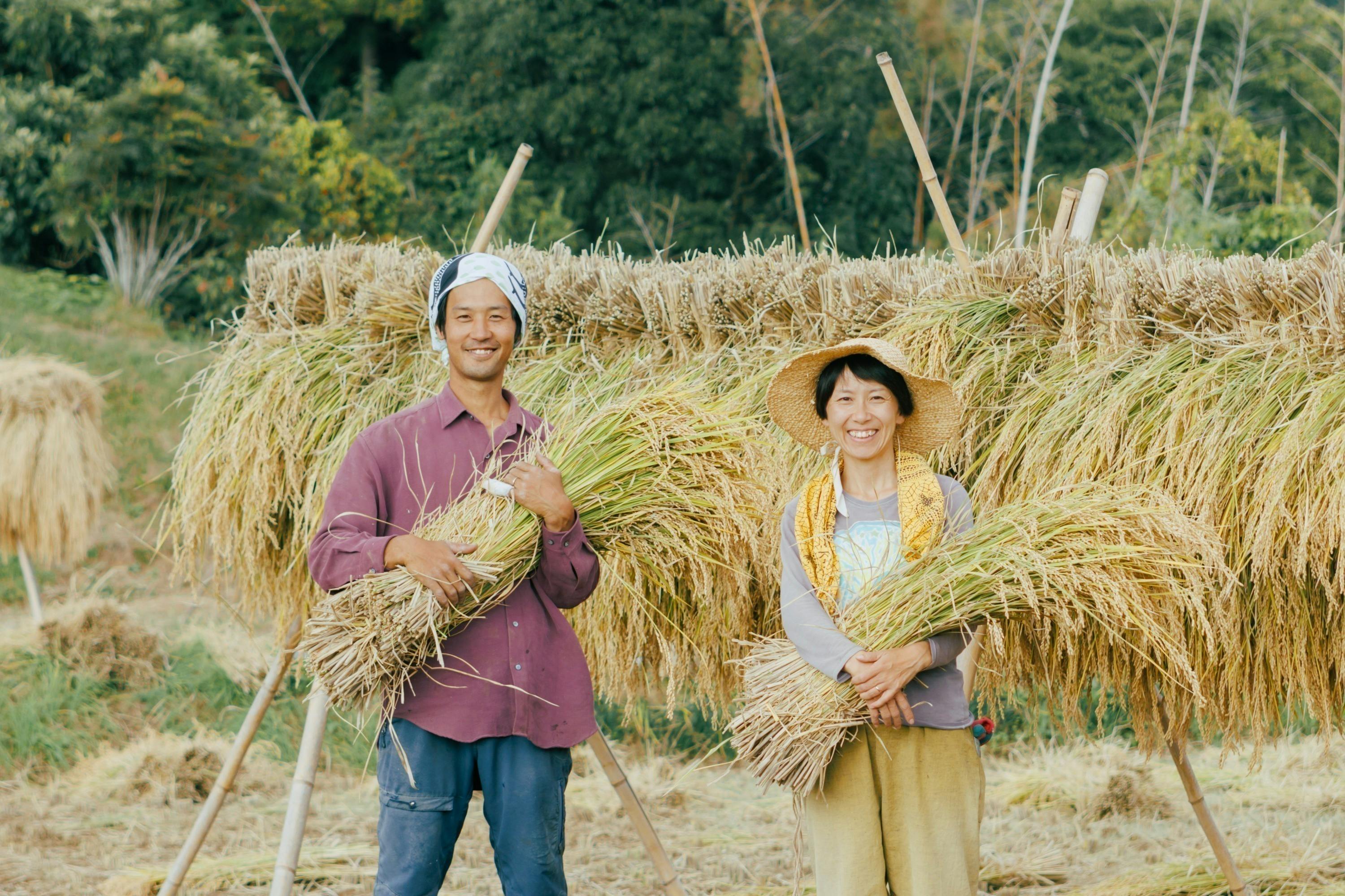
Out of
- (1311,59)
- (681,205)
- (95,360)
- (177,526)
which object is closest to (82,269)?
(95,360)

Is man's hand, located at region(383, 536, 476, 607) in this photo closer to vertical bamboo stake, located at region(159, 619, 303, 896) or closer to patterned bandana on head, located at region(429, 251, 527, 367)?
patterned bandana on head, located at region(429, 251, 527, 367)

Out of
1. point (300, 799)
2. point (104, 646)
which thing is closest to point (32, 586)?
point (104, 646)

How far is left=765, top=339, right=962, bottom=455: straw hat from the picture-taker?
7.86ft

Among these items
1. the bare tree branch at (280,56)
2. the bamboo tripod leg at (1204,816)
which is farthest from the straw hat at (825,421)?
the bare tree branch at (280,56)

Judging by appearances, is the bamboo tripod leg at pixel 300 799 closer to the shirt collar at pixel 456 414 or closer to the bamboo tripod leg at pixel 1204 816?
the shirt collar at pixel 456 414

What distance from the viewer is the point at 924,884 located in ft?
7.40

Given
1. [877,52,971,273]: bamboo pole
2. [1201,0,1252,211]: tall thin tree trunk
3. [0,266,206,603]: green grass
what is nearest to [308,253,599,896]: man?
[877,52,971,273]: bamboo pole

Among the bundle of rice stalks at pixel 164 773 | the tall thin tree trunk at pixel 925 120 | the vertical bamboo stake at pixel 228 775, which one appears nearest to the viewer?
the vertical bamboo stake at pixel 228 775

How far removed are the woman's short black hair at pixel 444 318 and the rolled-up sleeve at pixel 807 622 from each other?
25.9 inches

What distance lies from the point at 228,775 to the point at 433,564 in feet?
5.92

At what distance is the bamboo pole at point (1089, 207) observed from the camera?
128 inches

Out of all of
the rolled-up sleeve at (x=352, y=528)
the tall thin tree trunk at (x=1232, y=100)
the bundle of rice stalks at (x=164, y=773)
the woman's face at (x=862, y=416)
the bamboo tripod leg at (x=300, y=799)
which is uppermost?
the tall thin tree trunk at (x=1232, y=100)

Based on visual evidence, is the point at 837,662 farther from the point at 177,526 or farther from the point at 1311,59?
the point at 1311,59

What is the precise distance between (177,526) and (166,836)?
115cm
